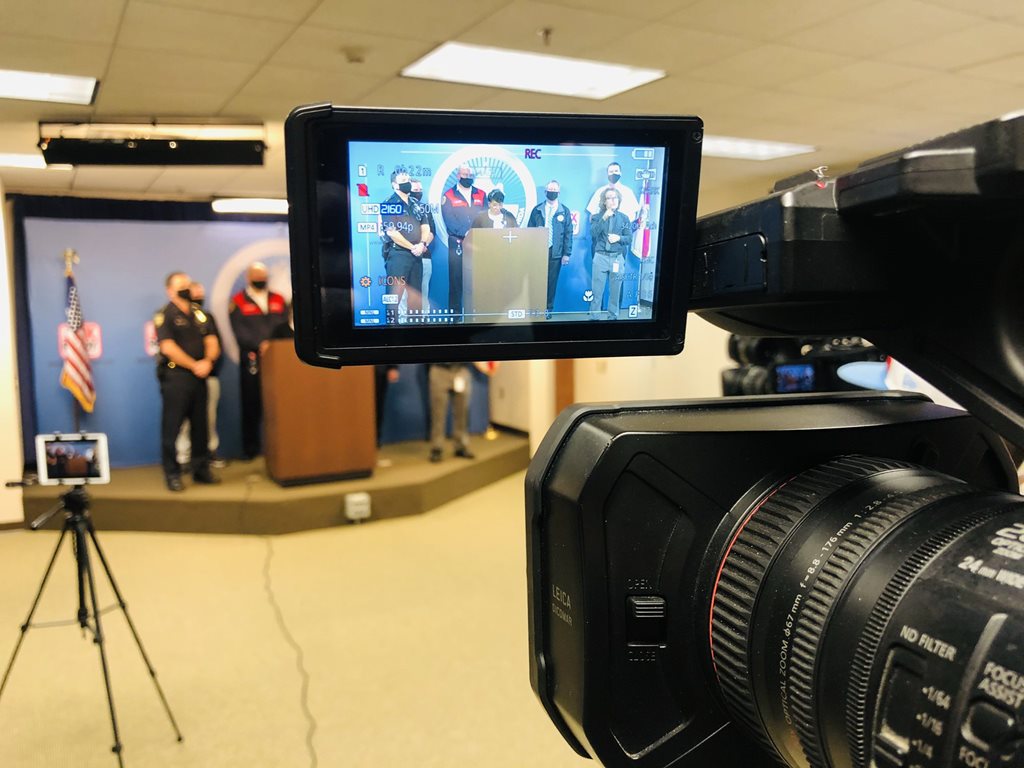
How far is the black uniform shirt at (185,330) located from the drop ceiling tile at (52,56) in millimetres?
1807

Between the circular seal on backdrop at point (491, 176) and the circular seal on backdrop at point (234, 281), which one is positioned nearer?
the circular seal on backdrop at point (491, 176)

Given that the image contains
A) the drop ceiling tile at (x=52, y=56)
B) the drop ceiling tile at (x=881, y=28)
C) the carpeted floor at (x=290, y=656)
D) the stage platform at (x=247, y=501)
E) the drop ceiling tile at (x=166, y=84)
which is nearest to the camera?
the carpeted floor at (x=290, y=656)

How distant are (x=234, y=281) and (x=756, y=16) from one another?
14.9 ft

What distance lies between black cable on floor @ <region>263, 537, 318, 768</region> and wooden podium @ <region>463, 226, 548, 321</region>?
2058mm

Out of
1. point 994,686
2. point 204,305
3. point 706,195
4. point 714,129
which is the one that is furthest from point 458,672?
point 706,195

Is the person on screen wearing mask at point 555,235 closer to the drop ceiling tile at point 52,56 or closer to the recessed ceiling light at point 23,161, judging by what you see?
the drop ceiling tile at point 52,56

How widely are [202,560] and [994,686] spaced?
4.16 metres

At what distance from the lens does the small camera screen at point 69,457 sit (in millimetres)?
2264

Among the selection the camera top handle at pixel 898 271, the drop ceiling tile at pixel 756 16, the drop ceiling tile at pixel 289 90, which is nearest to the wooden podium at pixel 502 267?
the camera top handle at pixel 898 271

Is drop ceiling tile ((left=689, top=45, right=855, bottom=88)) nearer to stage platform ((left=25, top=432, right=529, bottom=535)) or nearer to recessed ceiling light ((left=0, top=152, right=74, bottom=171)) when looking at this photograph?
stage platform ((left=25, top=432, right=529, bottom=535))

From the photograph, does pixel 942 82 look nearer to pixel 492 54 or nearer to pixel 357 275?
pixel 492 54

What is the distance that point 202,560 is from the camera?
4.14 metres

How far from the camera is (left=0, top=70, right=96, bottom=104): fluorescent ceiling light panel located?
3.50m

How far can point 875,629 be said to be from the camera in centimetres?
62
